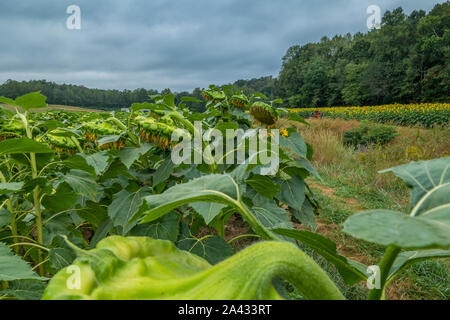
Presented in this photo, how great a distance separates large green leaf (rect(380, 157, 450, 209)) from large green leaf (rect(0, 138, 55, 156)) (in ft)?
3.58

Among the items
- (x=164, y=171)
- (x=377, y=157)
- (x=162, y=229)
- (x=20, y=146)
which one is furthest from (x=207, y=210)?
(x=377, y=157)

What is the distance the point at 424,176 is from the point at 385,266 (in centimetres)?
18

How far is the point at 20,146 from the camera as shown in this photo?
983mm

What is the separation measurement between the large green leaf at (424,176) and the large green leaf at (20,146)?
1.09 meters

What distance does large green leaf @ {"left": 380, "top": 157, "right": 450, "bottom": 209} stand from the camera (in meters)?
0.44

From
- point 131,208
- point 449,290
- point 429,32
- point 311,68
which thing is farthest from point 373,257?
point 311,68

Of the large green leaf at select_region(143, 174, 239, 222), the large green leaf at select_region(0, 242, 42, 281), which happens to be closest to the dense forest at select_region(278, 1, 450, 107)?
the large green leaf at select_region(143, 174, 239, 222)

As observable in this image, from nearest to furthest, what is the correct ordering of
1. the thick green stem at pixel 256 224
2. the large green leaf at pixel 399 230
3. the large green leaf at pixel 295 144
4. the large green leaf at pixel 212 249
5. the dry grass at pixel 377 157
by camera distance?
the large green leaf at pixel 399 230
the thick green stem at pixel 256 224
the large green leaf at pixel 212 249
the large green leaf at pixel 295 144
the dry grass at pixel 377 157

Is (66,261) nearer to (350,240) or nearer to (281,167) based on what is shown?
(281,167)

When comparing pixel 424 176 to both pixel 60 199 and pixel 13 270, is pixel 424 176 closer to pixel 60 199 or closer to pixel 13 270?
pixel 13 270

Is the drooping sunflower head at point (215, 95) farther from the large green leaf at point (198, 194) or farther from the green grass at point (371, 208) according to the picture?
the large green leaf at point (198, 194)

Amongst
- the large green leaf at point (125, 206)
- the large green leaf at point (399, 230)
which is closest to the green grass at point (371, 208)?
the large green leaf at point (125, 206)

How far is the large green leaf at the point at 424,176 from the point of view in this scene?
438 millimetres

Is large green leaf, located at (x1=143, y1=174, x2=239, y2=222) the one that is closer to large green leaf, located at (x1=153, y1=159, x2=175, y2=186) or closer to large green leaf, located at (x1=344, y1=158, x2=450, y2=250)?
large green leaf, located at (x1=344, y1=158, x2=450, y2=250)
